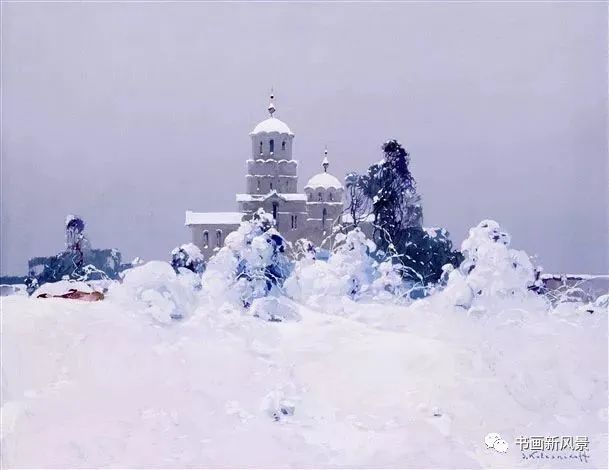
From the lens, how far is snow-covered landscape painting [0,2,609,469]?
3594mm

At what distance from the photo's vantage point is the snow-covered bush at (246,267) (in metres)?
3.80

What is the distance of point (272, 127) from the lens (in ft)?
12.8

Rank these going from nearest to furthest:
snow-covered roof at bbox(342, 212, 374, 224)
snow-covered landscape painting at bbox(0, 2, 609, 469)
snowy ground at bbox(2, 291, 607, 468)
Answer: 1. snowy ground at bbox(2, 291, 607, 468)
2. snow-covered landscape painting at bbox(0, 2, 609, 469)
3. snow-covered roof at bbox(342, 212, 374, 224)

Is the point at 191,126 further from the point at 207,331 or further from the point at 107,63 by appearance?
the point at 207,331

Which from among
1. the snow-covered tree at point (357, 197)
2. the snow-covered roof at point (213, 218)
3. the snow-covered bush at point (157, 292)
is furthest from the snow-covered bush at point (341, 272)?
the snow-covered bush at point (157, 292)

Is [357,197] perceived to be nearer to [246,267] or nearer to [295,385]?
[246,267]

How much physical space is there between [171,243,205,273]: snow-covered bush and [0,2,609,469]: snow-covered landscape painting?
19 mm

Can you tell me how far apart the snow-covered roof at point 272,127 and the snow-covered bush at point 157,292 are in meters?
1.03

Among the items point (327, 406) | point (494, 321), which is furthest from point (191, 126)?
point (494, 321)
